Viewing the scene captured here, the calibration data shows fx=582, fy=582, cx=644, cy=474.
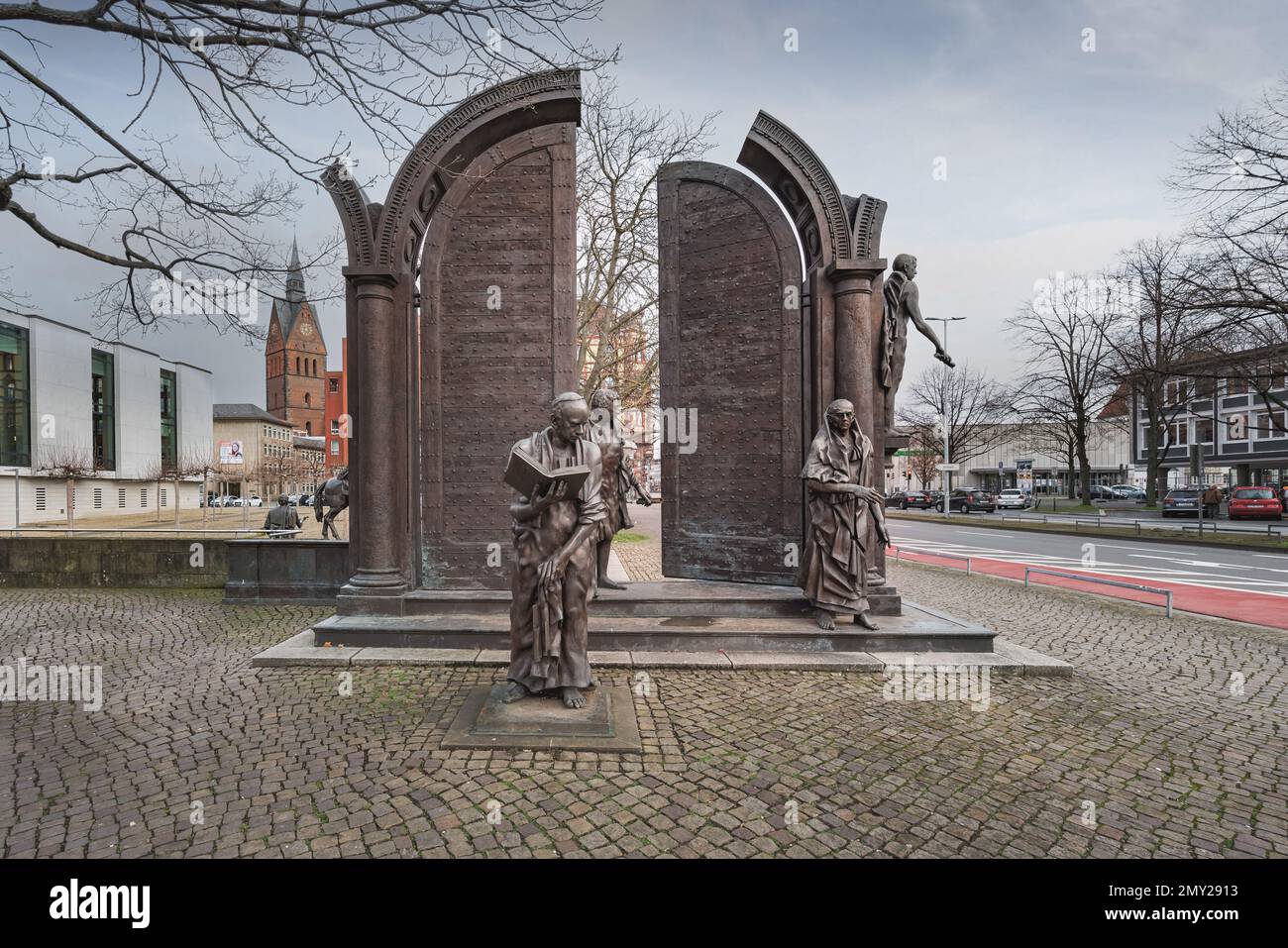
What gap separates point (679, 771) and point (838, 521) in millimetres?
3584

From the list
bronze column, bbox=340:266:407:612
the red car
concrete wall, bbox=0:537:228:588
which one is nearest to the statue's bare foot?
bronze column, bbox=340:266:407:612

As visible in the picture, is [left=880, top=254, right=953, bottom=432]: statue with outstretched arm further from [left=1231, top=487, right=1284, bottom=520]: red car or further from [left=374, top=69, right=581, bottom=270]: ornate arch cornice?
[left=1231, top=487, right=1284, bottom=520]: red car

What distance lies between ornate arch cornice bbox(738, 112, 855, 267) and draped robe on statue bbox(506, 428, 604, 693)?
4.94 meters

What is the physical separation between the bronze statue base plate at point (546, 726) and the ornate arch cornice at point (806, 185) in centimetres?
602

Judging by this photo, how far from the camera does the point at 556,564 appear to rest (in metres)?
4.21

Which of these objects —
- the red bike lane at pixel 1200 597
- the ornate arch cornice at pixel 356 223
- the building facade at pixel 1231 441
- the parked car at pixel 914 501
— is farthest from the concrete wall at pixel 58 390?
the building facade at pixel 1231 441

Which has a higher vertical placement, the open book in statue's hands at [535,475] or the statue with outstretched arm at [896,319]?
the statue with outstretched arm at [896,319]

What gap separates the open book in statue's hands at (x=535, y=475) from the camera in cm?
396

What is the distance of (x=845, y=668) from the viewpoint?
585cm

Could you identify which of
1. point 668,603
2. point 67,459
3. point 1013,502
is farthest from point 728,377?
point 67,459

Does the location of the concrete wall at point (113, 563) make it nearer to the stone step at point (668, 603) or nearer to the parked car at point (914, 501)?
the stone step at point (668, 603)

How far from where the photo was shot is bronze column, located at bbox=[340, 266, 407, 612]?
7074 mm

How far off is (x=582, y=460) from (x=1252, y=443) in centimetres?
6114
